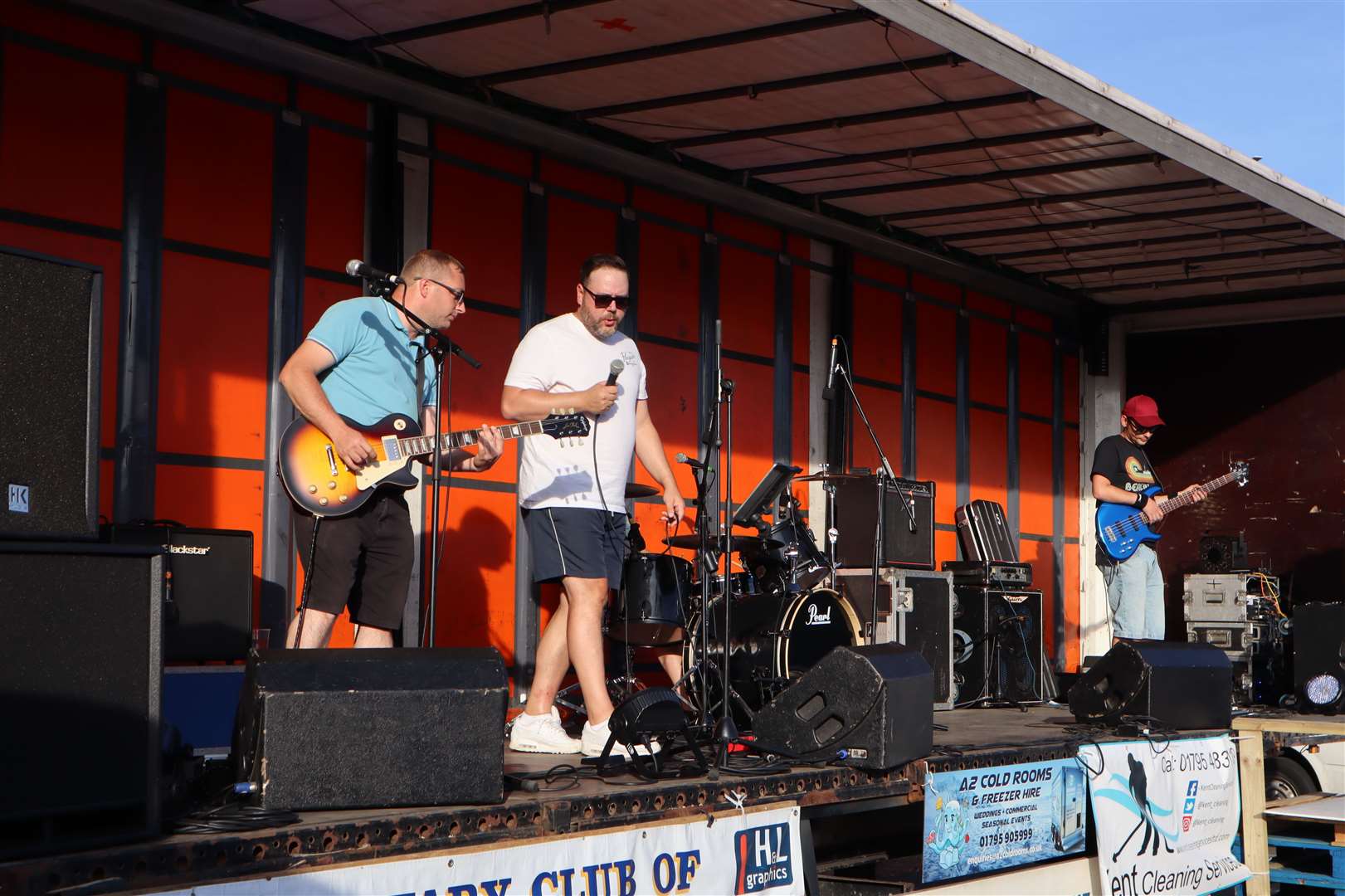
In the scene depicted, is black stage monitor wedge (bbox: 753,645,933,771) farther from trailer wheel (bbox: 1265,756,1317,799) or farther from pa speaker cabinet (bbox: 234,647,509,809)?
trailer wheel (bbox: 1265,756,1317,799)

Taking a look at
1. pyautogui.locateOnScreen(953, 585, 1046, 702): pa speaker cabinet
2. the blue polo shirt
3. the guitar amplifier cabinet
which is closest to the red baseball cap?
pyautogui.locateOnScreen(953, 585, 1046, 702): pa speaker cabinet

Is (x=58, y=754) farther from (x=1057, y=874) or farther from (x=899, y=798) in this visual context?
(x=1057, y=874)

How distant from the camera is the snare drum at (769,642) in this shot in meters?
5.98

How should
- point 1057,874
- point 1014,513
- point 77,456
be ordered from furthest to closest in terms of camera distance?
point 1014,513 → point 1057,874 → point 77,456

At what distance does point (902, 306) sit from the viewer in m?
10.6

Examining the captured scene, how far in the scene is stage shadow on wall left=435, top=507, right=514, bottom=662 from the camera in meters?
7.15

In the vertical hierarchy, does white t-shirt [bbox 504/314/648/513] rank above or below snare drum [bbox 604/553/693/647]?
above

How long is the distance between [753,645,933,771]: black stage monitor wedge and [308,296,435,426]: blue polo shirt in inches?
62.5

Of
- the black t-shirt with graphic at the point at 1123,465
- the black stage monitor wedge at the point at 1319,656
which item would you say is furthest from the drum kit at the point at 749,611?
the black stage monitor wedge at the point at 1319,656

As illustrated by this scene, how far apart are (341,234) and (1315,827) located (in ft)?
18.2

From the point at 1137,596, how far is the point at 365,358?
5701 millimetres

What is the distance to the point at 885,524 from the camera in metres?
8.54

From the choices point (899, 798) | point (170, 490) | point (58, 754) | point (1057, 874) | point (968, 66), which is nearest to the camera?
point (58, 754)

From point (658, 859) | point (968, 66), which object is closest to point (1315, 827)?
point (968, 66)
